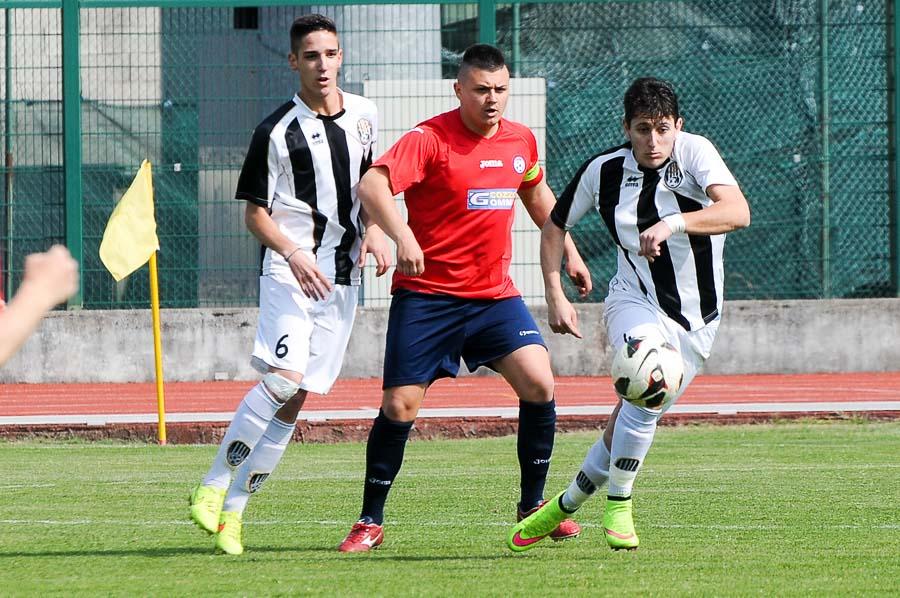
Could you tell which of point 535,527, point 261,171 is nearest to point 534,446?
point 535,527

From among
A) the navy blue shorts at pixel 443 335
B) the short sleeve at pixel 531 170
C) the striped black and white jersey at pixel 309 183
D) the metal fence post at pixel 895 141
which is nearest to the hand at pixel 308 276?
the striped black and white jersey at pixel 309 183

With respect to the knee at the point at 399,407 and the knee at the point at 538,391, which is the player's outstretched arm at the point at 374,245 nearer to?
the knee at the point at 399,407

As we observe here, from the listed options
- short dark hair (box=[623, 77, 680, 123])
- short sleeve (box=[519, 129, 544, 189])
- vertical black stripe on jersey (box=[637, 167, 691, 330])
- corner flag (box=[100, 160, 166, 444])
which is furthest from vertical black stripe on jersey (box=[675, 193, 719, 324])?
corner flag (box=[100, 160, 166, 444])

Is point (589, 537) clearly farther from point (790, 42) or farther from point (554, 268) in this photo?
point (790, 42)

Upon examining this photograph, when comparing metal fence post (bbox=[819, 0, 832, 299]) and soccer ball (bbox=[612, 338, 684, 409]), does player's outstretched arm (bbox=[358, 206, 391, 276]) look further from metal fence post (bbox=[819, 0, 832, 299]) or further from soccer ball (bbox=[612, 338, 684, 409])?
metal fence post (bbox=[819, 0, 832, 299])

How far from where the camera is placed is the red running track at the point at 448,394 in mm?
15258

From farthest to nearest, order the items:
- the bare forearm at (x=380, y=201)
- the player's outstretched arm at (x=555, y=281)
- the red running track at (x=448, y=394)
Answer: the red running track at (x=448, y=394) < the player's outstretched arm at (x=555, y=281) < the bare forearm at (x=380, y=201)

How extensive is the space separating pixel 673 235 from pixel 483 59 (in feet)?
3.71

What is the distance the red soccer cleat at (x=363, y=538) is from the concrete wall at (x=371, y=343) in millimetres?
A: 11384

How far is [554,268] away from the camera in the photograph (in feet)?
21.7

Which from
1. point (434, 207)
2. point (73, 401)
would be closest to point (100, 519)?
point (434, 207)

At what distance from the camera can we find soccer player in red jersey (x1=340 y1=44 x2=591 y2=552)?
21.5 ft

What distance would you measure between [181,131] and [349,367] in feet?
11.3

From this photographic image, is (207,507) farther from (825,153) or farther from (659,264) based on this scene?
(825,153)
